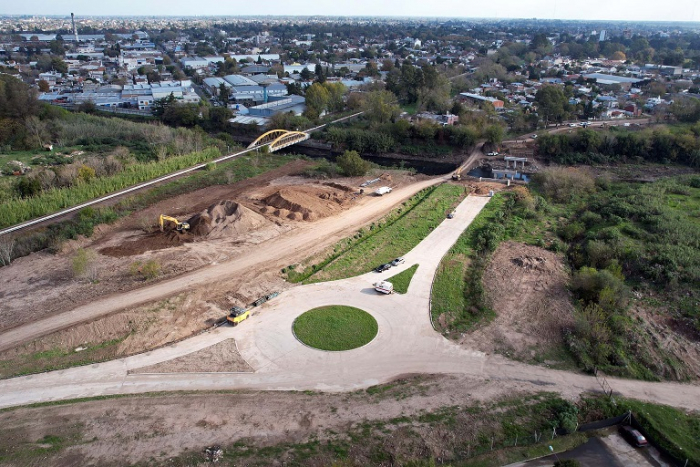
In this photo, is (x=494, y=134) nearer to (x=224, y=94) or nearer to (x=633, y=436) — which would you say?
(x=633, y=436)

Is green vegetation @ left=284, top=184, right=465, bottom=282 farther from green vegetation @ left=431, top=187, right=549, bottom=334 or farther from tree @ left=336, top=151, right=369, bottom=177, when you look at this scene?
tree @ left=336, top=151, right=369, bottom=177

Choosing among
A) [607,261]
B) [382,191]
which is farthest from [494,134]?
[607,261]

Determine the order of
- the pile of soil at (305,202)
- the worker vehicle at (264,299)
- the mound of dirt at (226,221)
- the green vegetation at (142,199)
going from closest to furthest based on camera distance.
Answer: the worker vehicle at (264,299), the green vegetation at (142,199), the mound of dirt at (226,221), the pile of soil at (305,202)

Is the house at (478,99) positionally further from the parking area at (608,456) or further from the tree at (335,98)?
the parking area at (608,456)

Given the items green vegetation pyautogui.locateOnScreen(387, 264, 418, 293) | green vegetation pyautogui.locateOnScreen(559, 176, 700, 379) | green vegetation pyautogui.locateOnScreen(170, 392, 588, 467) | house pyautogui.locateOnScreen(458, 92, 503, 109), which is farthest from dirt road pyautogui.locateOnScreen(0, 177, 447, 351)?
house pyautogui.locateOnScreen(458, 92, 503, 109)

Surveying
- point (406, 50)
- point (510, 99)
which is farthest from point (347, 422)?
point (406, 50)

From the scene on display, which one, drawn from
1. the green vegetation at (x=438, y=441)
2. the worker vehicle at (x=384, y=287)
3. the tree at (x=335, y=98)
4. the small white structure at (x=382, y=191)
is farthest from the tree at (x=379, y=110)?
the green vegetation at (x=438, y=441)

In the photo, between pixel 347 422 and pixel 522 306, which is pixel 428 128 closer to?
pixel 522 306
